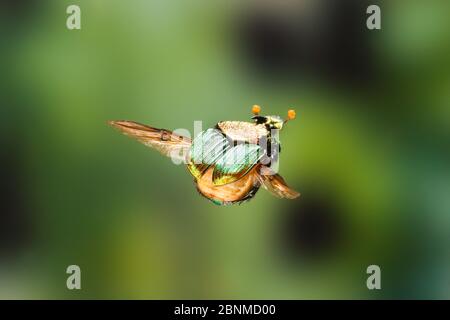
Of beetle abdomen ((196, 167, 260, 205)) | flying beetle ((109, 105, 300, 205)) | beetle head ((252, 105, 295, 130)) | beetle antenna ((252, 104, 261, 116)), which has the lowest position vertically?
beetle abdomen ((196, 167, 260, 205))

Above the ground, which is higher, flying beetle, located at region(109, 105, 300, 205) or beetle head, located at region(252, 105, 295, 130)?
beetle head, located at region(252, 105, 295, 130)

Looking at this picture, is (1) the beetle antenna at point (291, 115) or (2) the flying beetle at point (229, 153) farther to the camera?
(1) the beetle antenna at point (291, 115)

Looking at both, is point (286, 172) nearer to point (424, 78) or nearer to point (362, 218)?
point (362, 218)

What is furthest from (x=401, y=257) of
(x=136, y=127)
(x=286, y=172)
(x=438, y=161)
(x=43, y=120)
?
(x=43, y=120)

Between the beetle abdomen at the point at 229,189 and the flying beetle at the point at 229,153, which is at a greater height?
the flying beetle at the point at 229,153

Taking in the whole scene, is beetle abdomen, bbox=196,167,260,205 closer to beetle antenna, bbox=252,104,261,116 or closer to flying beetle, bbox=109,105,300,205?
flying beetle, bbox=109,105,300,205

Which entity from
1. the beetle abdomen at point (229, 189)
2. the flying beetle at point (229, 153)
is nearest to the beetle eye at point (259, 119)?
the flying beetle at point (229, 153)

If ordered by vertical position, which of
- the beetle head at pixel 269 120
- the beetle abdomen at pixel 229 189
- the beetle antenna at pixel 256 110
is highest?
the beetle antenna at pixel 256 110

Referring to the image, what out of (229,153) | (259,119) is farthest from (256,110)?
(229,153)

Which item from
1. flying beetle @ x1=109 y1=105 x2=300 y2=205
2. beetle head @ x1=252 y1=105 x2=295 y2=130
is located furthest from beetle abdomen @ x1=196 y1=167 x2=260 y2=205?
beetle head @ x1=252 y1=105 x2=295 y2=130

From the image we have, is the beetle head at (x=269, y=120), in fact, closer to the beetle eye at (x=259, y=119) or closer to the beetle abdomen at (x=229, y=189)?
the beetle eye at (x=259, y=119)
